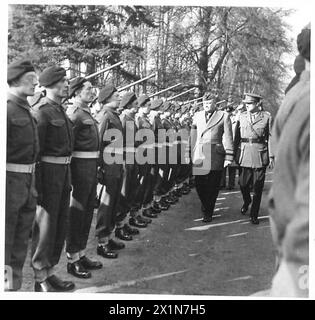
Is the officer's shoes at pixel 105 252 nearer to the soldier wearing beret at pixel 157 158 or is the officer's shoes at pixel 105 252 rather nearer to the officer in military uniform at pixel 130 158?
the officer in military uniform at pixel 130 158

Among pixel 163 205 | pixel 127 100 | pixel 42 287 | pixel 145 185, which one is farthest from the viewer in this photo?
pixel 163 205

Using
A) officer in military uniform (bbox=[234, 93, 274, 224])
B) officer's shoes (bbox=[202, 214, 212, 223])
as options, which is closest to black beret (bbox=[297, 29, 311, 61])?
officer in military uniform (bbox=[234, 93, 274, 224])

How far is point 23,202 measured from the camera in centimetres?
334

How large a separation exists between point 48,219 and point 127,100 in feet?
7.12

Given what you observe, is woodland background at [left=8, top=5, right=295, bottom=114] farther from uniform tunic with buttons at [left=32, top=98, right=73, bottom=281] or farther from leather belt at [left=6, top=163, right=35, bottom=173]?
leather belt at [left=6, top=163, right=35, bottom=173]

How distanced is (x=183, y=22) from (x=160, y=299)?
10.1 feet

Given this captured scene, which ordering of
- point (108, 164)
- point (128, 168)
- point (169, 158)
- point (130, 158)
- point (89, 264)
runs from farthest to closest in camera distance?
point (169, 158) < point (128, 168) < point (130, 158) < point (108, 164) < point (89, 264)

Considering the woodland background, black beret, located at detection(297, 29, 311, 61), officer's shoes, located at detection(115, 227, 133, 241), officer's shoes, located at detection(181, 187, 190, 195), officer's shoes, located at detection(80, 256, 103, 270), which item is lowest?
officer's shoes, located at detection(80, 256, 103, 270)

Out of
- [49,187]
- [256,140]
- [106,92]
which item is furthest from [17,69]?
[256,140]

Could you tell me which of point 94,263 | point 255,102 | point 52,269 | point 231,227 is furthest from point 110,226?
point 255,102

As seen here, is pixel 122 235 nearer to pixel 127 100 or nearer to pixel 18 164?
pixel 127 100

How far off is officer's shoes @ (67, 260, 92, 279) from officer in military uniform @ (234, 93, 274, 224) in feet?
9.29

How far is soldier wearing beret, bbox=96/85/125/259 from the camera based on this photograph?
4607mm

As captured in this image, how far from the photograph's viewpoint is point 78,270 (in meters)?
4.06
